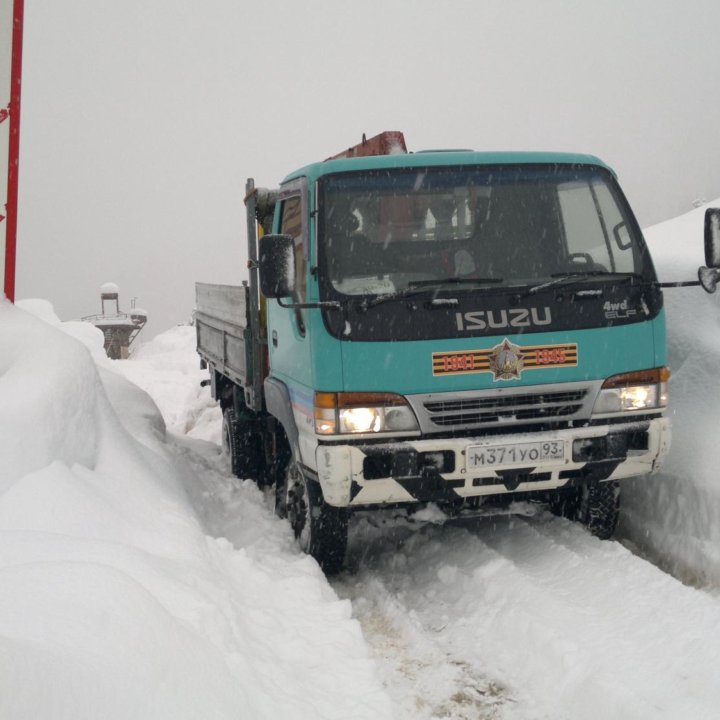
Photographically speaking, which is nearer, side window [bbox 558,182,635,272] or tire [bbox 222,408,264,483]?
side window [bbox 558,182,635,272]

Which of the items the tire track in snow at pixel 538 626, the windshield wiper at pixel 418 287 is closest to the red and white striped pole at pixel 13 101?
the windshield wiper at pixel 418 287

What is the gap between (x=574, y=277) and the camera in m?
4.64

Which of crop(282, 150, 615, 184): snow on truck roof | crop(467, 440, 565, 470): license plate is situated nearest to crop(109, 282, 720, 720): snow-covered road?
crop(467, 440, 565, 470): license plate

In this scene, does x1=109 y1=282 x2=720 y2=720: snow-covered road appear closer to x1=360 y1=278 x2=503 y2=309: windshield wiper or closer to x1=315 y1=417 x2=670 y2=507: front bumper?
x1=315 y1=417 x2=670 y2=507: front bumper

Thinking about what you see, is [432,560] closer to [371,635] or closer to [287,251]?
[371,635]

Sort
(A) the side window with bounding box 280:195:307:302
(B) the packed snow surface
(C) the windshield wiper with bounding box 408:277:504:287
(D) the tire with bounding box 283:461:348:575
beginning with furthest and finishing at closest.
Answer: (D) the tire with bounding box 283:461:348:575
(A) the side window with bounding box 280:195:307:302
(C) the windshield wiper with bounding box 408:277:504:287
(B) the packed snow surface

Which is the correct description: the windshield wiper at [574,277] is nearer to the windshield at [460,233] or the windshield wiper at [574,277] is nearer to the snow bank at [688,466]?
the windshield at [460,233]

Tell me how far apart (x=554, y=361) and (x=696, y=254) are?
3354 mm

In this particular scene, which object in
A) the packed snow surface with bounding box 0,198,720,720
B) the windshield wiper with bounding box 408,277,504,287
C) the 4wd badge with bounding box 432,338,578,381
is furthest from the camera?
the windshield wiper with bounding box 408,277,504,287

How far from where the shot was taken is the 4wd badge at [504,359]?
14.5 feet

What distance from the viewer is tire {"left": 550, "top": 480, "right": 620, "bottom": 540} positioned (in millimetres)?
5238

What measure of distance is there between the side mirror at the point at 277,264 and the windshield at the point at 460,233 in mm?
204

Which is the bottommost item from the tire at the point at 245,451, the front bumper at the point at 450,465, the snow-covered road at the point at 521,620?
the snow-covered road at the point at 521,620

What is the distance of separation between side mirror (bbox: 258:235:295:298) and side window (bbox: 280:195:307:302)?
270mm
